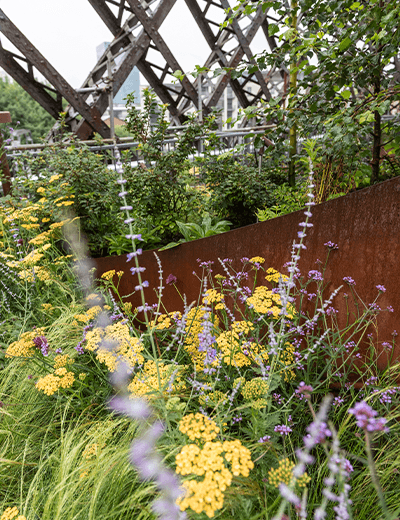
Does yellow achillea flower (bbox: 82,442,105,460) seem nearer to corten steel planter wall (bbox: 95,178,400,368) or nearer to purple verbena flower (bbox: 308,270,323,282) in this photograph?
purple verbena flower (bbox: 308,270,323,282)

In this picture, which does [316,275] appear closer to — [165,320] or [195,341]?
[195,341]

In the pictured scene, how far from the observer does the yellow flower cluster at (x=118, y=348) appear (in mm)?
1429

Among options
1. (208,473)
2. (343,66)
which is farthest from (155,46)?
(208,473)

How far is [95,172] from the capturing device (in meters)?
3.30

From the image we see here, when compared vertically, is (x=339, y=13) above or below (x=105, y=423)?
above

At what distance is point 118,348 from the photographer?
1.61 meters


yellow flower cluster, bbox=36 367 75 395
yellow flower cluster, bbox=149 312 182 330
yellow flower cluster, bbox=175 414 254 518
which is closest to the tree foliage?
yellow flower cluster, bbox=149 312 182 330

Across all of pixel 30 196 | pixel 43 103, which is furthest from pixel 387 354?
pixel 43 103

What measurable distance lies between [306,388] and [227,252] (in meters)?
1.68

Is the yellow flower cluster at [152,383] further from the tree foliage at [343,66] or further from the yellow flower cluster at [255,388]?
the tree foliage at [343,66]

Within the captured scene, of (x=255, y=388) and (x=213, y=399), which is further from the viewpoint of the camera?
(x=213, y=399)

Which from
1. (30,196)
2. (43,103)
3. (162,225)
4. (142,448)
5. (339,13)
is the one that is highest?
(43,103)

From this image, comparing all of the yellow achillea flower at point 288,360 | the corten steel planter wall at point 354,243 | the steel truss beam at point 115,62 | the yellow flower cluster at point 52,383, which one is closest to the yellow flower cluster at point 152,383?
the yellow flower cluster at point 52,383

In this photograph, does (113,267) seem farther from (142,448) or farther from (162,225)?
(142,448)
